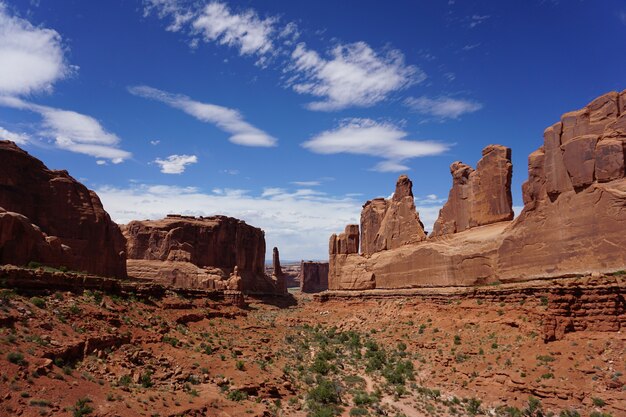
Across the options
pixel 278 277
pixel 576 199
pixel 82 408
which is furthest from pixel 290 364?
pixel 278 277

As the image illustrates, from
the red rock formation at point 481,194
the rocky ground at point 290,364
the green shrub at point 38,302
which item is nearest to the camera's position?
the rocky ground at point 290,364

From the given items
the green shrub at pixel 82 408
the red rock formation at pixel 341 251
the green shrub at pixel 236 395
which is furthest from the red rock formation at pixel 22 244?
the red rock formation at pixel 341 251

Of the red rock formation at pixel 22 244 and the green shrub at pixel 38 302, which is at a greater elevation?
the red rock formation at pixel 22 244

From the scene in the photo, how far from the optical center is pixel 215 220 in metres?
88.2

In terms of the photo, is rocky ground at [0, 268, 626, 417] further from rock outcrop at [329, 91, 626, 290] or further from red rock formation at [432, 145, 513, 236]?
red rock formation at [432, 145, 513, 236]

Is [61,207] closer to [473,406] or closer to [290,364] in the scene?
[290,364]

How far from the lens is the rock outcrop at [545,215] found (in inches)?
955

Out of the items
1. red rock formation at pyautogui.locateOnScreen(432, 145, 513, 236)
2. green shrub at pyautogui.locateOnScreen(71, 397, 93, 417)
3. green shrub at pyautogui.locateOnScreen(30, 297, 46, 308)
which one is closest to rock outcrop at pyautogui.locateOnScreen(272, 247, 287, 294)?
red rock formation at pyautogui.locateOnScreen(432, 145, 513, 236)

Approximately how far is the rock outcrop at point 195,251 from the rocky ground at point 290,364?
3830cm

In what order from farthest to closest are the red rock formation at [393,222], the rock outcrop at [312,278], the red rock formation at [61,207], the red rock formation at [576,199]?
the rock outcrop at [312,278], the red rock formation at [393,222], the red rock formation at [61,207], the red rock formation at [576,199]

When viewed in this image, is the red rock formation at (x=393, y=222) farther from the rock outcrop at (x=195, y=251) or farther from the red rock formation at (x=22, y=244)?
the red rock formation at (x=22, y=244)

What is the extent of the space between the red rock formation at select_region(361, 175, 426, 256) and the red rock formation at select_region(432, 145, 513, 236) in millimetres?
5084

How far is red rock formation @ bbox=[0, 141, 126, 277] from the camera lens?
36.7 m

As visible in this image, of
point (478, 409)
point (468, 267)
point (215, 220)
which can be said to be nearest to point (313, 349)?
point (468, 267)
